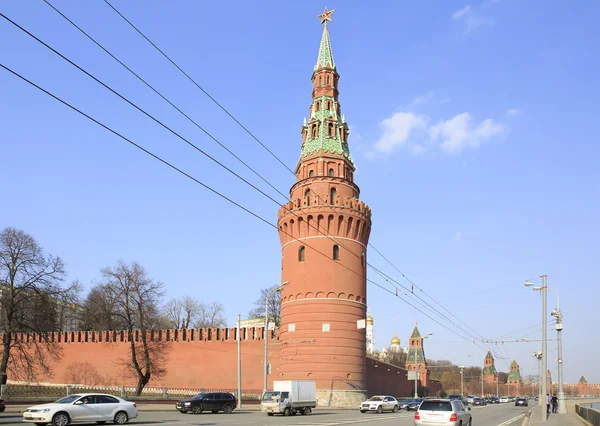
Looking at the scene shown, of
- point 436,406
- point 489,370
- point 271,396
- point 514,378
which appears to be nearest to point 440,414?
point 436,406

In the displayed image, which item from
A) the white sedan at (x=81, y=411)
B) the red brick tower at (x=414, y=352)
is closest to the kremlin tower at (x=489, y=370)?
the red brick tower at (x=414, y=352)

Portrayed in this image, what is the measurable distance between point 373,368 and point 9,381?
109 ft

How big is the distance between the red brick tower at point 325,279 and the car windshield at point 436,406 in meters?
26.0

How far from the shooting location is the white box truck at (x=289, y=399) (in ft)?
98.1

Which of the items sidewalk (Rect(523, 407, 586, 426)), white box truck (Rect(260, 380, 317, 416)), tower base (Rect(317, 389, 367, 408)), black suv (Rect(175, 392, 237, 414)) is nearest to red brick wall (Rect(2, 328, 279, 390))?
tower base (Rect(317, 389, 367, 408))

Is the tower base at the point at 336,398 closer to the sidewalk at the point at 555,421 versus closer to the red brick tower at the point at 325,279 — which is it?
the red brick tower at the point at 325,279

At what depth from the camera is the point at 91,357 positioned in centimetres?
5394

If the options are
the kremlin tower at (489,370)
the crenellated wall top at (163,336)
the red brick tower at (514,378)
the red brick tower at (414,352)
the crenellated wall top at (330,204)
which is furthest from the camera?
the red brick tower at (514,378)

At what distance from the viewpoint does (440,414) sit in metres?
16.8

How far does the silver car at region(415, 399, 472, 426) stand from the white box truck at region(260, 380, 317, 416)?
14.0 meters

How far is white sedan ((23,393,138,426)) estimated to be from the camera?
1897 cm

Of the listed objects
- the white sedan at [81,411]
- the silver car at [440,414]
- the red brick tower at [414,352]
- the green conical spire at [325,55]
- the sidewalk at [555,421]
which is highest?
the green conical spire at [325,55]

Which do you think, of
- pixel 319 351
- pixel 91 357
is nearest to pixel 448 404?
pixel 319 351

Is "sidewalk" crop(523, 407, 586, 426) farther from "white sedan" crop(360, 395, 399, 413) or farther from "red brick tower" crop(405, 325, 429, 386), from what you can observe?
"red brick tower" crop(405, 325, 429, 386)
